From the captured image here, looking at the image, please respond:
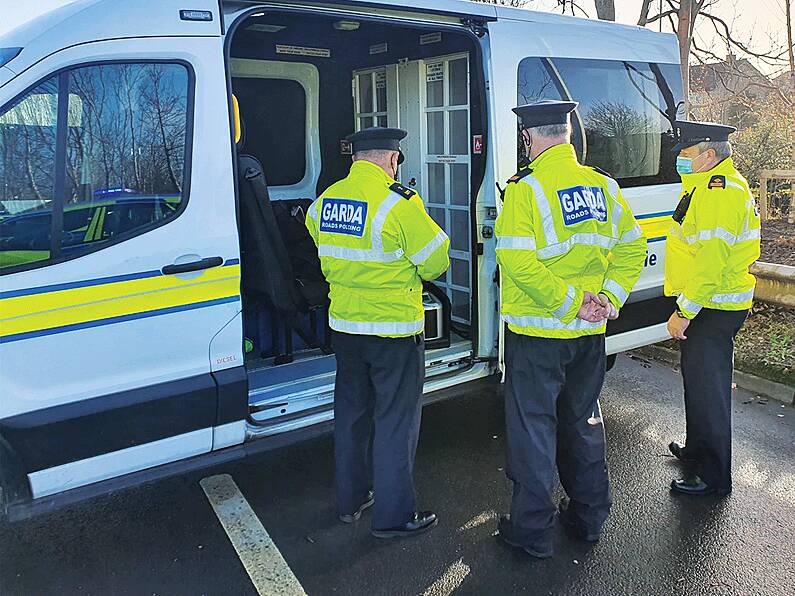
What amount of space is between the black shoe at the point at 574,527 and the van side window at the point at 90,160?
2.21m

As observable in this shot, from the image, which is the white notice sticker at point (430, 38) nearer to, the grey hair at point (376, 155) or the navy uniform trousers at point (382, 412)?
the grey hair at point (376, 155)

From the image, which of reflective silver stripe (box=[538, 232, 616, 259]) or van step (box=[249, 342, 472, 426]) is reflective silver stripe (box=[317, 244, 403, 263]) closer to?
reflective silver stripe (box=[538, 232, 616, 259])

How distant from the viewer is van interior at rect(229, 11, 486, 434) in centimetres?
342

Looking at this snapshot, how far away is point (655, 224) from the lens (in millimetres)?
4457

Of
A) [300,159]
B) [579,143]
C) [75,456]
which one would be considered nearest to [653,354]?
[579,143]

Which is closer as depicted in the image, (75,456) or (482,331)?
(75,456)

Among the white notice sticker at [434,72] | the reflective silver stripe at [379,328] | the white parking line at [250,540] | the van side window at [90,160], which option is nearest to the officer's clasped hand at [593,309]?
the reflective silver stripe at [379,328]

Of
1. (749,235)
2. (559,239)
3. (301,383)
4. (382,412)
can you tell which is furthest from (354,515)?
(749,235)

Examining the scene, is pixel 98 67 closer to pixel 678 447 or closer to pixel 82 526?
pixel 82 526

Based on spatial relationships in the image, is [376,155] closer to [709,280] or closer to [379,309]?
[379,309]

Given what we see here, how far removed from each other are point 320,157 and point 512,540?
3.29 meters

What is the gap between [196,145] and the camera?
2854 millimetres

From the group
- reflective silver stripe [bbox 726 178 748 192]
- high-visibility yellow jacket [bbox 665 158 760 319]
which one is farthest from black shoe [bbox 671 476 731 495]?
reflective silver stripe [bbox 726 178 748 192]

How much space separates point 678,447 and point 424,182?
7.36 ft
